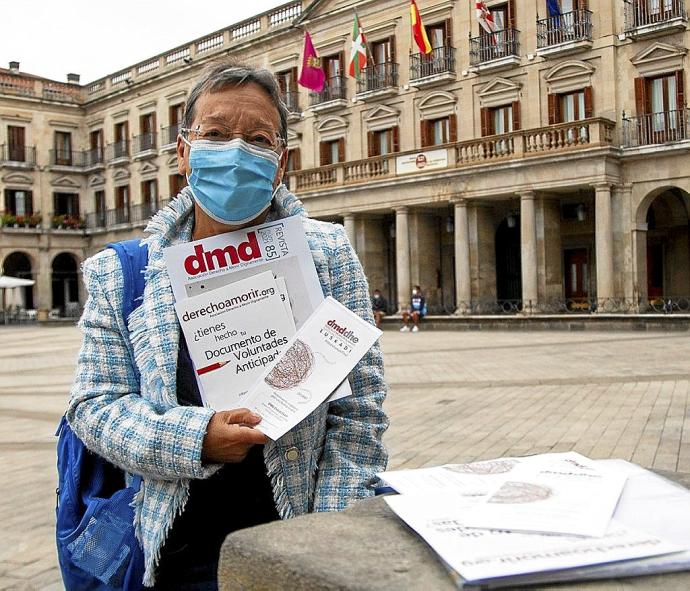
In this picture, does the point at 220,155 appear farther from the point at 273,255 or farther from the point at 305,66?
the point at 305,66

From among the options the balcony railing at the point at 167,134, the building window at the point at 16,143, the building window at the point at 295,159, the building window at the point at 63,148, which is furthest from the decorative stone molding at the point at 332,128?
the building window at the point at 16,143

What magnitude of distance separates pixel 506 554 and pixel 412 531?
213mm

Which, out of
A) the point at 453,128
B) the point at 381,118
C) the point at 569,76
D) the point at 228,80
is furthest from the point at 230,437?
the point at 381,118

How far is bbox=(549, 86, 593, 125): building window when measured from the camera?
26.6 m

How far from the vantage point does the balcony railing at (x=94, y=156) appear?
47.3 meters

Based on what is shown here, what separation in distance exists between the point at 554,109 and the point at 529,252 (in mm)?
5231

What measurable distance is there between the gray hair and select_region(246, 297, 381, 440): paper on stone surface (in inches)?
25.6

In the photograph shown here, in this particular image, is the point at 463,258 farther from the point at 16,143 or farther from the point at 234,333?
the point at 16,143

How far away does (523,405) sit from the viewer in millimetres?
9047

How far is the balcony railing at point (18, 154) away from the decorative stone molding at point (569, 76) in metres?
31.5

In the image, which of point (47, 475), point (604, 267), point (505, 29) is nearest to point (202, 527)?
point (47, 475)

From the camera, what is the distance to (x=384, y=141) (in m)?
32.4

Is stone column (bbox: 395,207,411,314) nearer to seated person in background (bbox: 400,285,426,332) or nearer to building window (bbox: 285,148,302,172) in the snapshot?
seated person in background (bbox: 400,285,426,332)

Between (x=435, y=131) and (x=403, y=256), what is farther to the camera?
(x=435, y=131)
